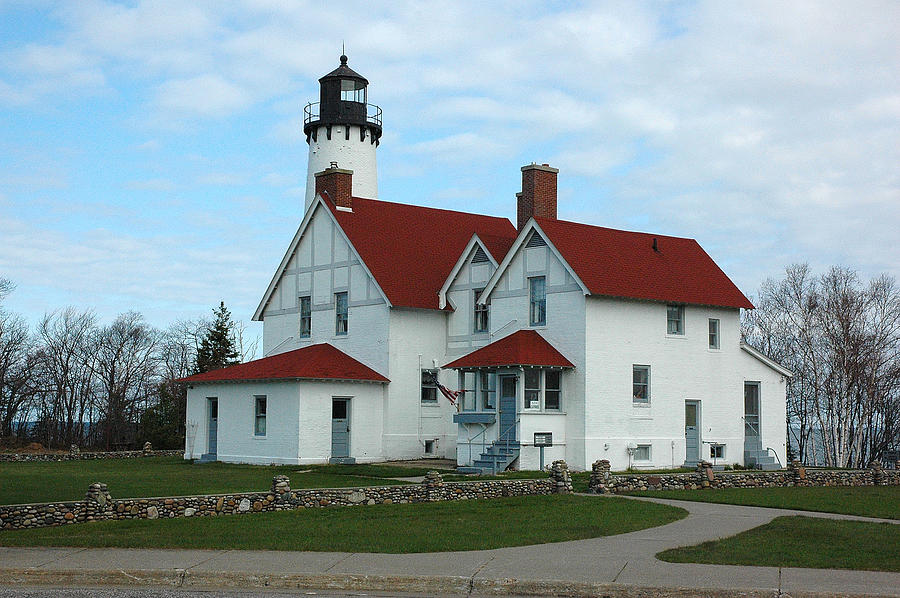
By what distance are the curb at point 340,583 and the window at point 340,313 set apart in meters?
26.4

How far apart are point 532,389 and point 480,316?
5.63 m

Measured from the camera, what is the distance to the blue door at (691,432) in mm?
35500

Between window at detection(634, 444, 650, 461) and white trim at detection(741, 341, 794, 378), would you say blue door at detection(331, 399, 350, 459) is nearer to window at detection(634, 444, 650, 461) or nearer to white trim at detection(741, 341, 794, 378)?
window at detection(634, 444, 650, 461)

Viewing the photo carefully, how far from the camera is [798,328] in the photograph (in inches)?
2067

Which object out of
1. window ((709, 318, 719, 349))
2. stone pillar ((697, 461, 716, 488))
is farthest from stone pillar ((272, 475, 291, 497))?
window ((709, 318, 719, 349))

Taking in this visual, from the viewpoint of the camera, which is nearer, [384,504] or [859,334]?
Result: [384,504]

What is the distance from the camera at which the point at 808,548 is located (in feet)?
50.5

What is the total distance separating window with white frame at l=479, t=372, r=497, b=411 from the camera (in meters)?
33.8

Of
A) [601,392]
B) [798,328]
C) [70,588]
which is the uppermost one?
[798,328]

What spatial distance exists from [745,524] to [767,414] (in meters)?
19.9

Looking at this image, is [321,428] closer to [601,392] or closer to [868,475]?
[601,392]

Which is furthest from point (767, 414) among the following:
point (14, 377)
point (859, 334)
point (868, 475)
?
point (14, 377)

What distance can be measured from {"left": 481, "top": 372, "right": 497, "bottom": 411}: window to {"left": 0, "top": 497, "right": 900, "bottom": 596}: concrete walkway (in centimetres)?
1815

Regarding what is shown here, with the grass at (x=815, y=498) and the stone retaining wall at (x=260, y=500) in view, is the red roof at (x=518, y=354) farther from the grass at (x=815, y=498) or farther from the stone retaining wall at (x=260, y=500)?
the stone retaining wall at (x=260, y=500)
